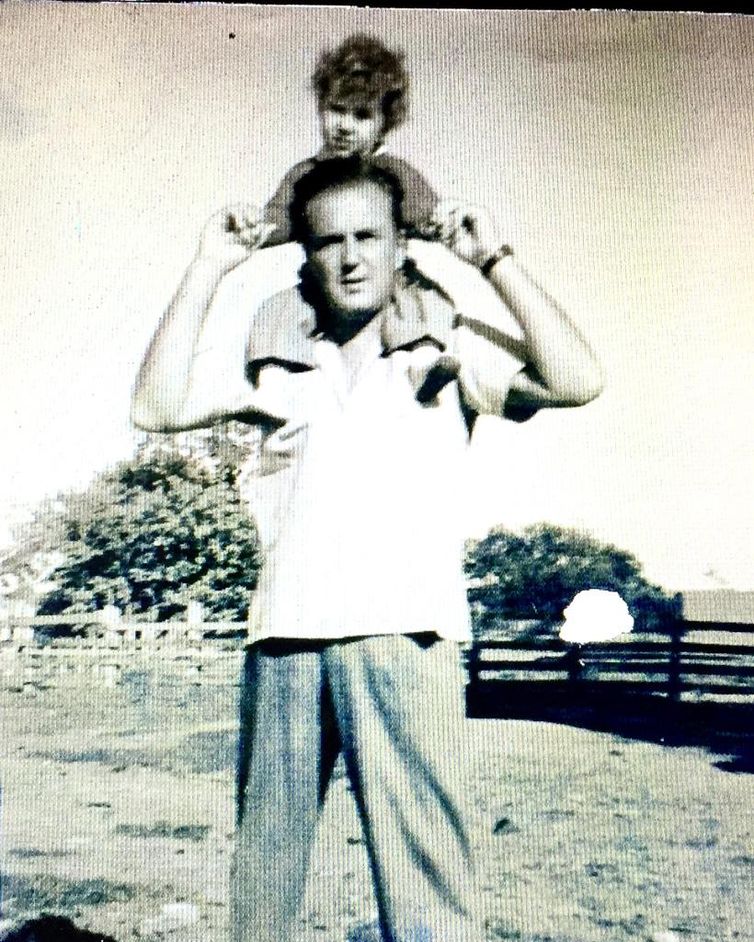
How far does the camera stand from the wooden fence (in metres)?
1.40

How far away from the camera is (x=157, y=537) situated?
1454 mm

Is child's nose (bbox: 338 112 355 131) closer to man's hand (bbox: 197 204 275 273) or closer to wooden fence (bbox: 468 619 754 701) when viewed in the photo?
man's hand (bbox: 197 204 275 273)

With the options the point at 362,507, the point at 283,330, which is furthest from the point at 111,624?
the point at 283,330

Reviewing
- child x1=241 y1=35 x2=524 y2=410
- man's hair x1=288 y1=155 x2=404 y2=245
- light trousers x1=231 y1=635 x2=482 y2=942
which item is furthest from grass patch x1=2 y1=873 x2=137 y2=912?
man's hair x1=288 y1=155 x2=404 y2=245

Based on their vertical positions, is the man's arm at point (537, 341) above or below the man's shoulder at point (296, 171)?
below

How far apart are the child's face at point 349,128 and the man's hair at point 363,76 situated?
1 centimetres

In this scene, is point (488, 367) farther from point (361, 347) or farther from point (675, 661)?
point (675, 661)

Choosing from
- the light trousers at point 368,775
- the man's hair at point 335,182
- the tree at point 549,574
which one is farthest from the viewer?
the man's hair at point 335,182

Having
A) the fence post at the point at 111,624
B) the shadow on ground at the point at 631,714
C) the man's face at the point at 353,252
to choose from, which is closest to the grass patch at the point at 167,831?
the fence post at the point at 111,624

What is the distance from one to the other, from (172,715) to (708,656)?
828 mm

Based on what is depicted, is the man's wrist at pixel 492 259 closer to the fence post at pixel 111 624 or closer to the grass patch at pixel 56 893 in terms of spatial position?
the fence post at pixel 111 624

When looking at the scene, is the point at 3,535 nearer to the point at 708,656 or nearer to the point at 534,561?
the point at 534,561

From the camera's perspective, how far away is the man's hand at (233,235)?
1.53m

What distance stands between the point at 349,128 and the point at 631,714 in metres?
1.07
